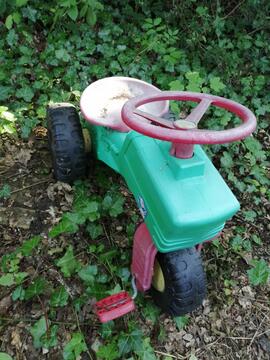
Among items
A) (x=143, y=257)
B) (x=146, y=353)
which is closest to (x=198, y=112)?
(x=143, y=257)

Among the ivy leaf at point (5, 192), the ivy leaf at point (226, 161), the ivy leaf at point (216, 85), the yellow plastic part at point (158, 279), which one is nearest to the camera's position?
the yellow plastic part at point (158, 279)

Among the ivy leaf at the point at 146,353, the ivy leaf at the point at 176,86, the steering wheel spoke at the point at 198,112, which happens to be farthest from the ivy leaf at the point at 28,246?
the ivy leaf at the point at 176,86

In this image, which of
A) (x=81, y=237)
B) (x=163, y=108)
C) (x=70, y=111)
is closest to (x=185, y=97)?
(x=163, y=108)

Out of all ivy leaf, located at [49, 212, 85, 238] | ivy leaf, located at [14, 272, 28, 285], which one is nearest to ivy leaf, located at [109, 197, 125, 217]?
ivy leaf, located at [49, 212, 85, 238]

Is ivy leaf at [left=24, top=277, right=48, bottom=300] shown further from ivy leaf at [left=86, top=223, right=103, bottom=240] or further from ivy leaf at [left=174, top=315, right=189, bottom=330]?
ivy leaf at [left=174, top=315, right=189, bottom=330]

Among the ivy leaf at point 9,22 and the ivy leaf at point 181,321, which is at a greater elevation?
the ivy leaf at point 9,22

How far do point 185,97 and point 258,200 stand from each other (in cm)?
95

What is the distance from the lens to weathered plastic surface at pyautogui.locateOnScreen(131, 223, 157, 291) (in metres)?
1.73

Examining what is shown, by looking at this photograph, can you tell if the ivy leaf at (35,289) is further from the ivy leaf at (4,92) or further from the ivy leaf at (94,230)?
the ivy leaf at (4,92)

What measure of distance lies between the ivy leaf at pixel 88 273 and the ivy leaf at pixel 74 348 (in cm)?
24

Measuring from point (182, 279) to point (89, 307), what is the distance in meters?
0.46

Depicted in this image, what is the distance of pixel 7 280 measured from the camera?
1842 millimetres

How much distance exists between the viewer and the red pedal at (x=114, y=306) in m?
1.72

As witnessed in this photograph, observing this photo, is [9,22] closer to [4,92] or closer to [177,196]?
[4,92]
